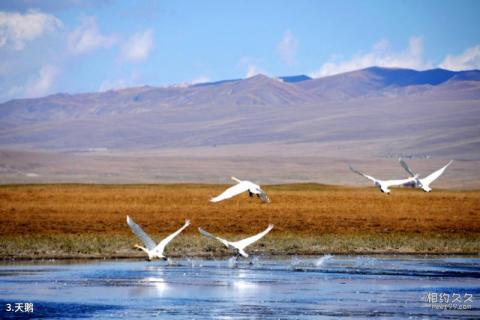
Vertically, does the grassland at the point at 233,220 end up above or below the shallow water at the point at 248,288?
above

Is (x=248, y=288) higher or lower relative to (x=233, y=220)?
lower

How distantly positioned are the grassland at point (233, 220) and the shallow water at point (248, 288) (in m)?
2.42

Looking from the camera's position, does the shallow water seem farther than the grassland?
No

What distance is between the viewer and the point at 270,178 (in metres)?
103

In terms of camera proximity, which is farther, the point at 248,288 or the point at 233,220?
the point at 233,220

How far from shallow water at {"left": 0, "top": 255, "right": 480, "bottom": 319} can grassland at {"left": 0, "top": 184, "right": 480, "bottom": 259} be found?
242 cm

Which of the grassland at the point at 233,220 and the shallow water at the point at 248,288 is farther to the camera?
Answer: the grassland at the point at 233,220

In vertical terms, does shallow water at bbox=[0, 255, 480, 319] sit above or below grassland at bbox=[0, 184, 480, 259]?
below

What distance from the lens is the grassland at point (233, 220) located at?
30.7 metres

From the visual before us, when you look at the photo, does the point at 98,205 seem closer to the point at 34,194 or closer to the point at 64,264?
the point at 34,194

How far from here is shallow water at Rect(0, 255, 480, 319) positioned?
1902 cm

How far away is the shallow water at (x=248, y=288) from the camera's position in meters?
19.0

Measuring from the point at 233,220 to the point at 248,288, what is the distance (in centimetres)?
1559

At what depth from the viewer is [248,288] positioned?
73.0 feet
